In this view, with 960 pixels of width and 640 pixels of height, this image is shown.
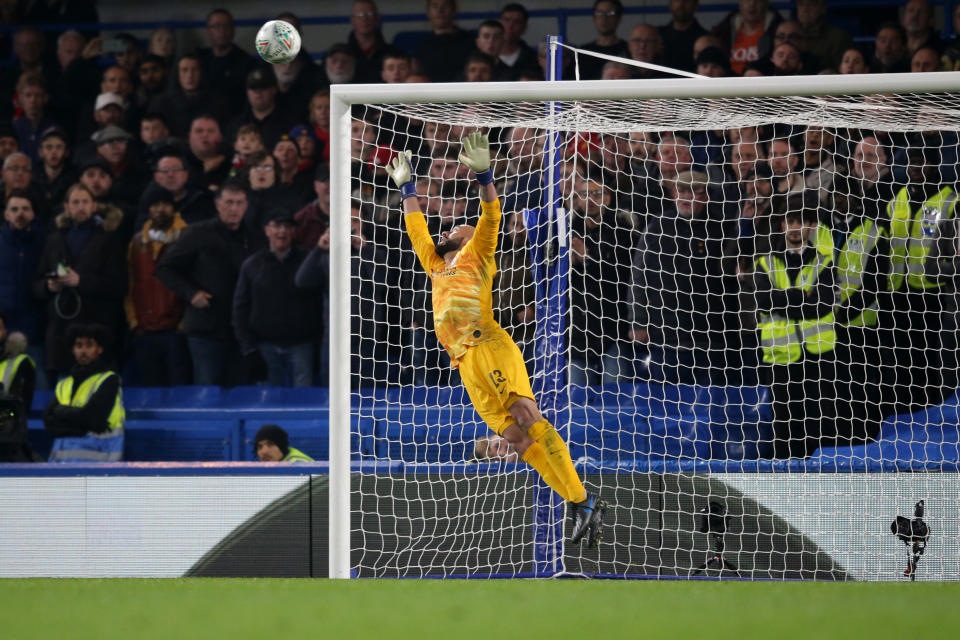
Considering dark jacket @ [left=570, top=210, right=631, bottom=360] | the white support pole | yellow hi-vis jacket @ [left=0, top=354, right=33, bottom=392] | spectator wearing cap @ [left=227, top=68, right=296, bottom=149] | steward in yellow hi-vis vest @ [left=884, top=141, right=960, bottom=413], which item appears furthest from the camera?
spectator wearing cap @ [left=227, top=68, right=296, bottom=149]

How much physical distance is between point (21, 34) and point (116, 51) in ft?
2.41

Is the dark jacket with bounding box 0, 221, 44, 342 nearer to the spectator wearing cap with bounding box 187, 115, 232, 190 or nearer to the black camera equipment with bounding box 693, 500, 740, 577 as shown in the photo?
the spectator wearing cap with bounding box 187, 115, 232, 190

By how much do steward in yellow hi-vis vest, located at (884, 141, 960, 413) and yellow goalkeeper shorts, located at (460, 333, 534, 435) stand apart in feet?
6.52

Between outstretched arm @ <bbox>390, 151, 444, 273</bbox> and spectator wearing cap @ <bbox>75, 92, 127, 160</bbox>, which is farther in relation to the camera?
spectator wearing cap @ <bbox>75, 92, 127, 160</bbox>

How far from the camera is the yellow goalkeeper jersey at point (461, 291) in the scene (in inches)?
189

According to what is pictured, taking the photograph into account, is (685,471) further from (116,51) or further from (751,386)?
(116,51)

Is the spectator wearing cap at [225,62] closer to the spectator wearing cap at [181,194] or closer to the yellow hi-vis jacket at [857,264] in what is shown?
the spectator wearing cap at [181,194]

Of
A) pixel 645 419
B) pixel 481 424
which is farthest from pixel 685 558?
pixel 481 424

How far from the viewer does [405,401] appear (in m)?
5.91

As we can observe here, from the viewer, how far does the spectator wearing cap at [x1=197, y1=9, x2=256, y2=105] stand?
730 centimetres

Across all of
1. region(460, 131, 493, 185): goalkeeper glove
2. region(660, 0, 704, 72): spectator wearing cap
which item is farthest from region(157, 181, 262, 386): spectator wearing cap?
region(660, 0, 704, 72): spectator wearing cap

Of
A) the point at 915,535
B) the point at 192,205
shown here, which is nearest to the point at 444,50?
the point at 192,205

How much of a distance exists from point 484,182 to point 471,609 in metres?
2.52

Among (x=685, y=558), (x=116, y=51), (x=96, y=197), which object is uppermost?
(x=116, y=51)
